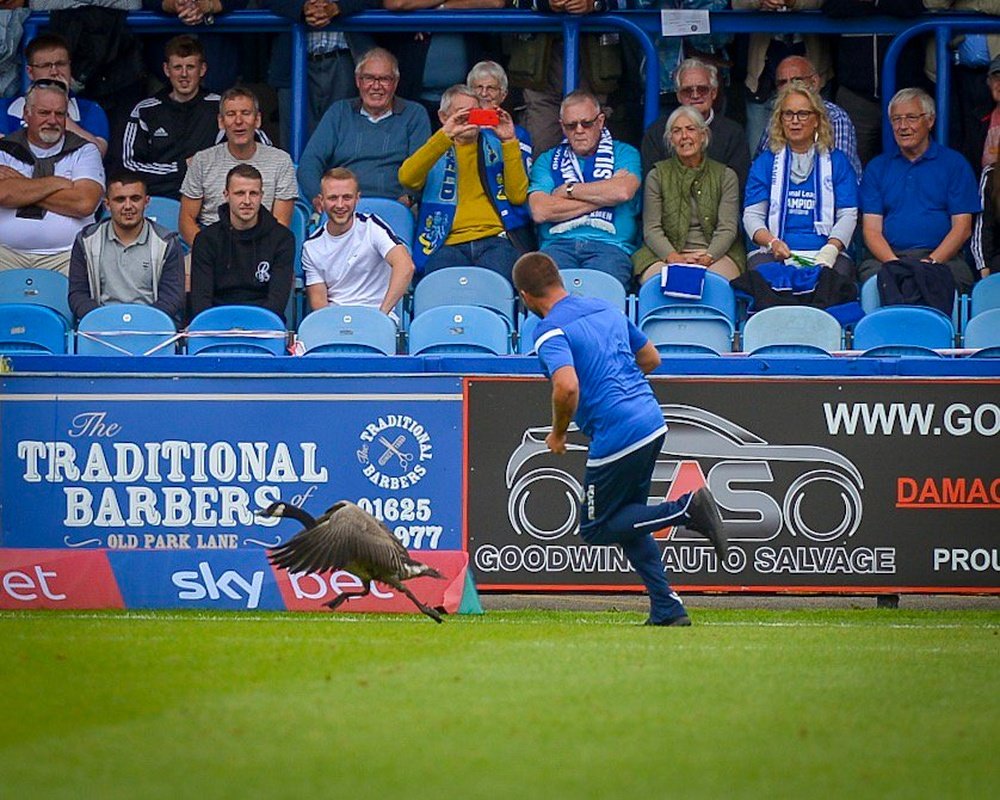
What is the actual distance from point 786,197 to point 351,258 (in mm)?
3623

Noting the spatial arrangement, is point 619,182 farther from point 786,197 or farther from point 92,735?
point 92,735

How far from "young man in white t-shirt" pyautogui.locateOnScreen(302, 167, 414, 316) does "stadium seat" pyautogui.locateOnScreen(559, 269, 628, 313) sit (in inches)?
53.2

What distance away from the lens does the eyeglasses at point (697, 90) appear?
1509 cm

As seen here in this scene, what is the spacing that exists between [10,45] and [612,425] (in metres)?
8.47

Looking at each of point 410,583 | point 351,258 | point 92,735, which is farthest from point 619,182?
point 92,735

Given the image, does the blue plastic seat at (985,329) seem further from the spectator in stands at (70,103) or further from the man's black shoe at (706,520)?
the spectator in stands at (70,103)

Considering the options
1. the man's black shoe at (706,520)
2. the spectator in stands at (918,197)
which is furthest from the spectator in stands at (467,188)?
the man's black shoe at (706,520)

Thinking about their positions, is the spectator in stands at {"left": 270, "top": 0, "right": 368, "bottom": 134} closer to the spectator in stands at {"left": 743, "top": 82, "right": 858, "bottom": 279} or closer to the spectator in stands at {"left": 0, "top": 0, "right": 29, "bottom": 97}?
the spectator in stands at {"left": 0, "top": 0, "right": 29, "bottom": 97}

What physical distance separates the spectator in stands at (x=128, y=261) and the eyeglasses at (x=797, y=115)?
200 inches

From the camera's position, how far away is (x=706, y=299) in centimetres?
1377

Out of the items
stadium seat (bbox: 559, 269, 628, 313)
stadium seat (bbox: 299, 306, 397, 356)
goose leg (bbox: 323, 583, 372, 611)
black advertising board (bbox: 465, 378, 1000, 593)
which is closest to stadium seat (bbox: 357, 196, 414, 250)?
stadium seat (bbox: 559, 269, 628, 313)

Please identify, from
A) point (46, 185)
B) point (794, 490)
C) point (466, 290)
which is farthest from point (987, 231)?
point (46, 185)

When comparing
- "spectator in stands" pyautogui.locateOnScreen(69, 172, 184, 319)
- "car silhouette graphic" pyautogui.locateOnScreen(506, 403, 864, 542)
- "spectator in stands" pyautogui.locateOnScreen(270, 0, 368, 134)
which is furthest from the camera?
"spectator in stands" pyautogui.locateOnScreen(270, 0, 368, 134)

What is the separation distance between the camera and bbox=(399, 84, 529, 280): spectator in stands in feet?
47.7
